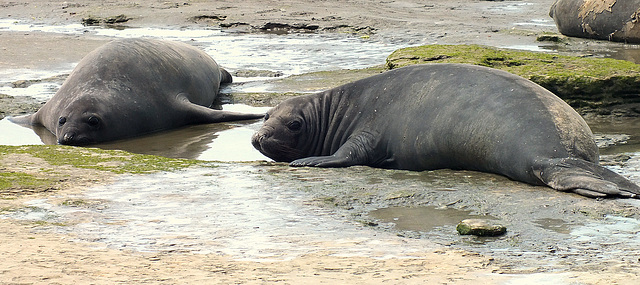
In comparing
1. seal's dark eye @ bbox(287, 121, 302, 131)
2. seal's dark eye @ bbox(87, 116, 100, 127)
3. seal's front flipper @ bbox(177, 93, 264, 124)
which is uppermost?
seal's dark eye @ bbox(287, 121, 302, 131)

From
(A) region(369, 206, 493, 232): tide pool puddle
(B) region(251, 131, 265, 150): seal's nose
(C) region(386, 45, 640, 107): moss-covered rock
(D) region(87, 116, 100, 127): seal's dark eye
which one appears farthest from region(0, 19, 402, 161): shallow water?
(C) region(386, 45, 640, 107): moss-covered rock

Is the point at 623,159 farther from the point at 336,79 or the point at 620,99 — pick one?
the point at 336,79

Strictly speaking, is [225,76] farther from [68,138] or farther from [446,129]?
[446,129]

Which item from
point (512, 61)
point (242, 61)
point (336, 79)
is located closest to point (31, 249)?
point (512, 61)

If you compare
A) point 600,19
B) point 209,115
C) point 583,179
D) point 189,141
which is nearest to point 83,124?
point 189,141

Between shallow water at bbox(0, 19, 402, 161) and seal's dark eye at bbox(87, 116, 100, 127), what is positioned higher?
seal's dark eye at bbox(87, 116, 100, 127)

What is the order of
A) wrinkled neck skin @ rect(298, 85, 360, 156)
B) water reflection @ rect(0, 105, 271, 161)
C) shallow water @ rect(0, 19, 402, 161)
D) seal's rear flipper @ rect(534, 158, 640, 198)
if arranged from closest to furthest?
seal's rear flipper @ rect(534, 158, 640, 198)
wrinkled neck skin @ rect(298, 85, 360, 156)
water reflection @ rect(0, 105, 271, 161)
shallow water @ rect(0, 19, 402, 161)

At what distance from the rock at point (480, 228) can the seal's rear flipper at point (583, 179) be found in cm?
86

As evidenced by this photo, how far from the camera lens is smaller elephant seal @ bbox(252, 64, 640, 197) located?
16.2 ft

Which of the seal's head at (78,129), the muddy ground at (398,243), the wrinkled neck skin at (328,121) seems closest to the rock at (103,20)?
the seal's head at (78,129)

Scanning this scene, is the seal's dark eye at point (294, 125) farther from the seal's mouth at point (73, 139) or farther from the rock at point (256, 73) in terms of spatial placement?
the rock at point (256, 73)

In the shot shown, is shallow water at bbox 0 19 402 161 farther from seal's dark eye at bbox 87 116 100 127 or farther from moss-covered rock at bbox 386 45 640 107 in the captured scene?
moss-covered rock at bbox 386 45 640 107

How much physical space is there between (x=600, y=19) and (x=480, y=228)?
10.2m

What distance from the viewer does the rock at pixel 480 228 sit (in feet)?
12.2
